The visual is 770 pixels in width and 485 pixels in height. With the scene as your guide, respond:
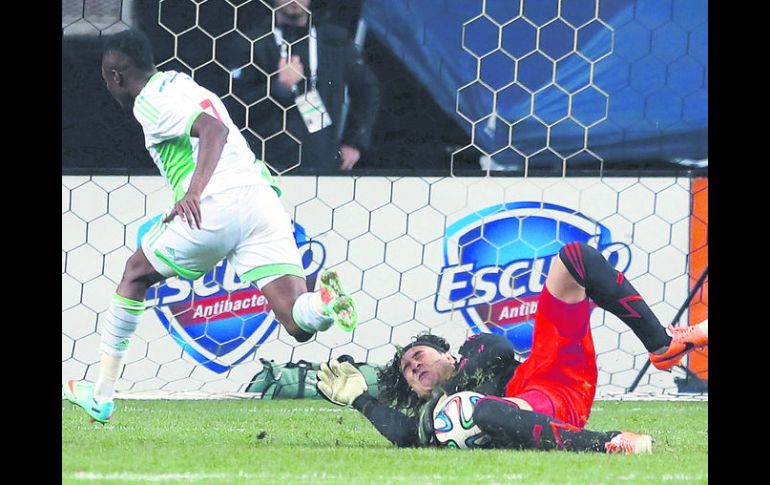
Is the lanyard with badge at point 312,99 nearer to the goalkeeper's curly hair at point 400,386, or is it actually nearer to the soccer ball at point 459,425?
the goalkeeper's curly hair at point 400,386

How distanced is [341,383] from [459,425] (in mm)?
422

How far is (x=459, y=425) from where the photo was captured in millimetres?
3670

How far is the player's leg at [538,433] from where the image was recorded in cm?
358

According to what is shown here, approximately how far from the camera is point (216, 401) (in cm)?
457

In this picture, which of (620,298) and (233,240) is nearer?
(620,298)

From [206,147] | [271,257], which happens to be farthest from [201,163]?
[271,257]

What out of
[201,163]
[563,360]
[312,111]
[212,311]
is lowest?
[563,360]

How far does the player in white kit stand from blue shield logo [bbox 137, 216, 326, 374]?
1.67ft

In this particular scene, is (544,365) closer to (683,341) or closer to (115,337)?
(683,341)

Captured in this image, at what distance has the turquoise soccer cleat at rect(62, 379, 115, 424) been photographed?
13.2 ft

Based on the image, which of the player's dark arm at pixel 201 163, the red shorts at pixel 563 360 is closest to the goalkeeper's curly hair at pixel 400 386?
the red shorts at pixel 563 360

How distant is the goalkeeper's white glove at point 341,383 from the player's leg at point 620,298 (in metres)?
0.68

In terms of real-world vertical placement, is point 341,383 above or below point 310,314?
below
